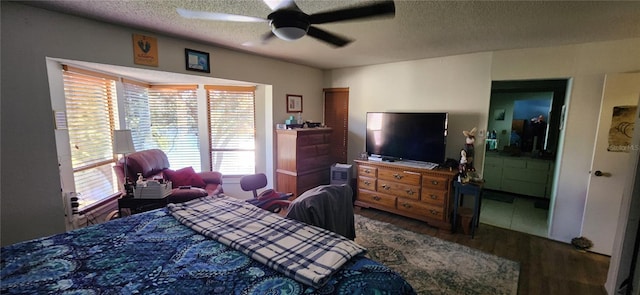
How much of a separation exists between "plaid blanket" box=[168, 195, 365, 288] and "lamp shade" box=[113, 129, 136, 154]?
1176mm

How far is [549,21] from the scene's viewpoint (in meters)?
2.22

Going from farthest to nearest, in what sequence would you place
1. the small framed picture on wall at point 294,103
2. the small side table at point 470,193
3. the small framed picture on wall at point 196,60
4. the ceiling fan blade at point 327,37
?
1. the small framed picture on wall at point 294,103
2. the small side table at point 470,193
3. the small framed picture on wall at point 196,60
4. the ceiling fan blade at point 327,37

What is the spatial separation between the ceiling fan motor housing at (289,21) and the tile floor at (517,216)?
3.61 metres

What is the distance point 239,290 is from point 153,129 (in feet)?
12.4

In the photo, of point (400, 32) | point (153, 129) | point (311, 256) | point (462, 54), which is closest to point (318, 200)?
point (311, 256)

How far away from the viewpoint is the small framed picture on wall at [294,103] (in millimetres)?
4334

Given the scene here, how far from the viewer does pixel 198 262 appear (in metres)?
1.36

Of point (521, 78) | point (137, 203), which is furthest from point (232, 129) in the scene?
point (521, 78)

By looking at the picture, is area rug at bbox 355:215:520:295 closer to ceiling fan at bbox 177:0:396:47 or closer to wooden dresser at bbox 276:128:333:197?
wooden dresser at bbox 276:128:333:197

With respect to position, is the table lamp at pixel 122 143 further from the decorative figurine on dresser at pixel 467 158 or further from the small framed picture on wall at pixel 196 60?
the decorative figurine on dresser at pixel 467 158

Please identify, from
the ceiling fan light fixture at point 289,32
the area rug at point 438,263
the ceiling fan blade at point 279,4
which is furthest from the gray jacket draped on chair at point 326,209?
the ceiling fan blade at point 279,4

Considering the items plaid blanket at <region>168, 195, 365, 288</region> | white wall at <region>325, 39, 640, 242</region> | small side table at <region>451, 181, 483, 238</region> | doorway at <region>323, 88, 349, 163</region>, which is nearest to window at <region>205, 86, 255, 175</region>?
doorway at <region>323, 88, 349, 163</region>

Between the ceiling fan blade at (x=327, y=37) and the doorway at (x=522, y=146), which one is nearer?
the ceiling fan blade at (x=327, y=37)

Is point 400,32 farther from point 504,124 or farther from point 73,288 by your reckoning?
point 504,124
